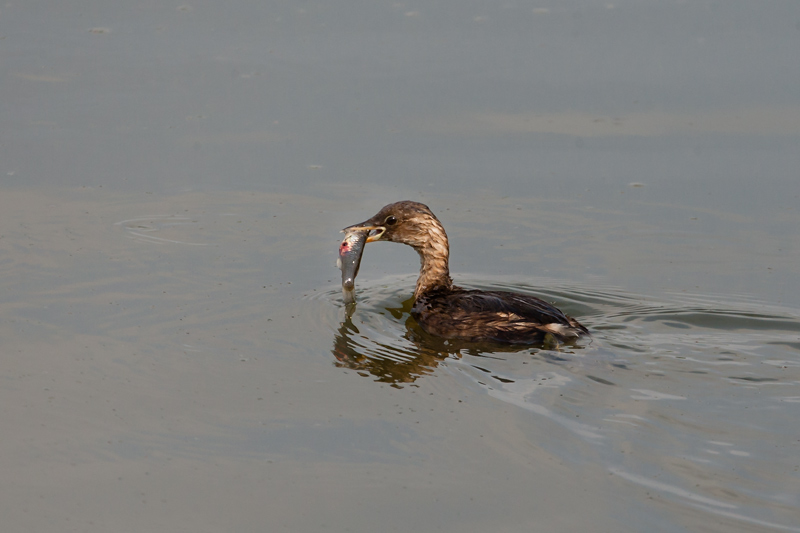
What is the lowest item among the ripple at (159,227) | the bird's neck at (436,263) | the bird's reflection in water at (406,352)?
the bird's reflection in water at (406,352)

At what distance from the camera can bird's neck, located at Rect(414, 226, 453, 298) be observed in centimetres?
912

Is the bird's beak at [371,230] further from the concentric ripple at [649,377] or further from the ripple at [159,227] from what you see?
the ripple at [159,227]

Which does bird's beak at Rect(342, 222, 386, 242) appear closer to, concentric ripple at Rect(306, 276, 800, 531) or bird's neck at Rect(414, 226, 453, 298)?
bird's neck at Rect(414, 226, 453, 298)

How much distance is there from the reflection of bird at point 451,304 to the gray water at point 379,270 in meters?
0.20

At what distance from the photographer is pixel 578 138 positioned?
39.8 ft

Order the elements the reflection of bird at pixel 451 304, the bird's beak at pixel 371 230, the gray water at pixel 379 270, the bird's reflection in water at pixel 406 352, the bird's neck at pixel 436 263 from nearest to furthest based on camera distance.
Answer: the gray water at pixel 379 270 → the bird's reflection in water at pixel 406 352 → the reflection of bird at pixel 451 304 → the bird's beak at pixel 371 230 → the bird's neck at pixel 436 263

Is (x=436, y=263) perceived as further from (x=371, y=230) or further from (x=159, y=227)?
(x=159, y=227)

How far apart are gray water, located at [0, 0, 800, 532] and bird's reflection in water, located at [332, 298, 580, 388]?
0.13 ft

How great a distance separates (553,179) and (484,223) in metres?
1.27

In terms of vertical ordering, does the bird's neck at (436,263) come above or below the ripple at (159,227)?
above

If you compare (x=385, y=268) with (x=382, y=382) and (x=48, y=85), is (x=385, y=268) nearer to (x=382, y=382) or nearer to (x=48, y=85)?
(x=382, y=382)

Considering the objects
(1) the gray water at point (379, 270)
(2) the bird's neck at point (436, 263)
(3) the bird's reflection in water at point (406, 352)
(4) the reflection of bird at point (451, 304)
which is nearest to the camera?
(1) the gray water at point (379, 270)

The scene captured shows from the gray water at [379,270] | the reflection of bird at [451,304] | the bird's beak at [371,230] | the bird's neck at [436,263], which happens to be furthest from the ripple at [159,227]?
the bird's neck at [436,263]

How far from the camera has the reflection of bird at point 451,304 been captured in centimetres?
816
